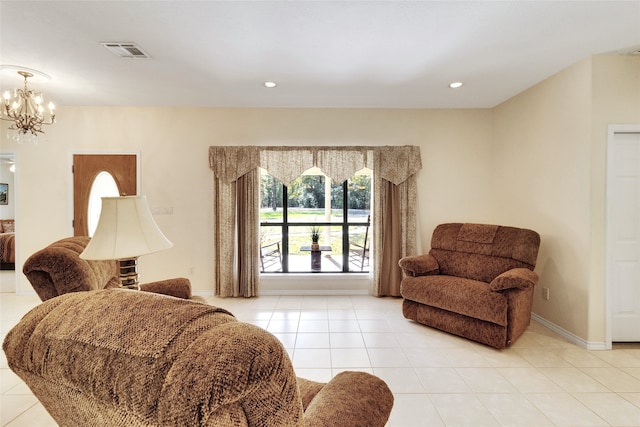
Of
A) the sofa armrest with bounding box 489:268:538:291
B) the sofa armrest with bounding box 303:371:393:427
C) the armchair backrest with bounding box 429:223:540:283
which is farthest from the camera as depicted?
the armchair backrest with bounding box 429:223:540:283

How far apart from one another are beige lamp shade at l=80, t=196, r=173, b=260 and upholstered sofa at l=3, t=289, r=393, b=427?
0.92 m

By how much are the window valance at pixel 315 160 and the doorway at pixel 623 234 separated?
6.60 feet

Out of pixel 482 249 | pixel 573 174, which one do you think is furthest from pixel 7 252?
pixel 573 174

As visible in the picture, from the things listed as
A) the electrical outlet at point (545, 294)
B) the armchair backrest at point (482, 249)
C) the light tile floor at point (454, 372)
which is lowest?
the light tile floor at point (454, 372)

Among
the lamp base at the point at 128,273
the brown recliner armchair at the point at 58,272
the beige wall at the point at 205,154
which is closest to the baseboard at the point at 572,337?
the beige wall at the point at 205,154

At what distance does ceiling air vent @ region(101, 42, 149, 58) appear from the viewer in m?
2.50

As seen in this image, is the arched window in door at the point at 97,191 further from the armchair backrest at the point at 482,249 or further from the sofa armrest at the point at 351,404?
the armchair backrest at the point at 482,249

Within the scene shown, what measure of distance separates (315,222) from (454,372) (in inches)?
104

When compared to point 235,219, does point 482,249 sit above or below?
below

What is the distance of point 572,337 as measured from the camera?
9.54ft

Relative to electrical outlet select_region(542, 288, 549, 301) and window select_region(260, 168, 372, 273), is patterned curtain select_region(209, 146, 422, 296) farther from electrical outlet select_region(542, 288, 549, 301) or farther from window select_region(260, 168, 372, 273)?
electrical outlet select_region(542, 288, 549, 301)

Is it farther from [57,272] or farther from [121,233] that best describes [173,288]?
[121,233]

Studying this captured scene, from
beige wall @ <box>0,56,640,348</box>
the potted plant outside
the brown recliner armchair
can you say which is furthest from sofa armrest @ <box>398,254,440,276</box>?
the brown recliner armchair

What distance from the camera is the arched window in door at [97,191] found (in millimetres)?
4156
